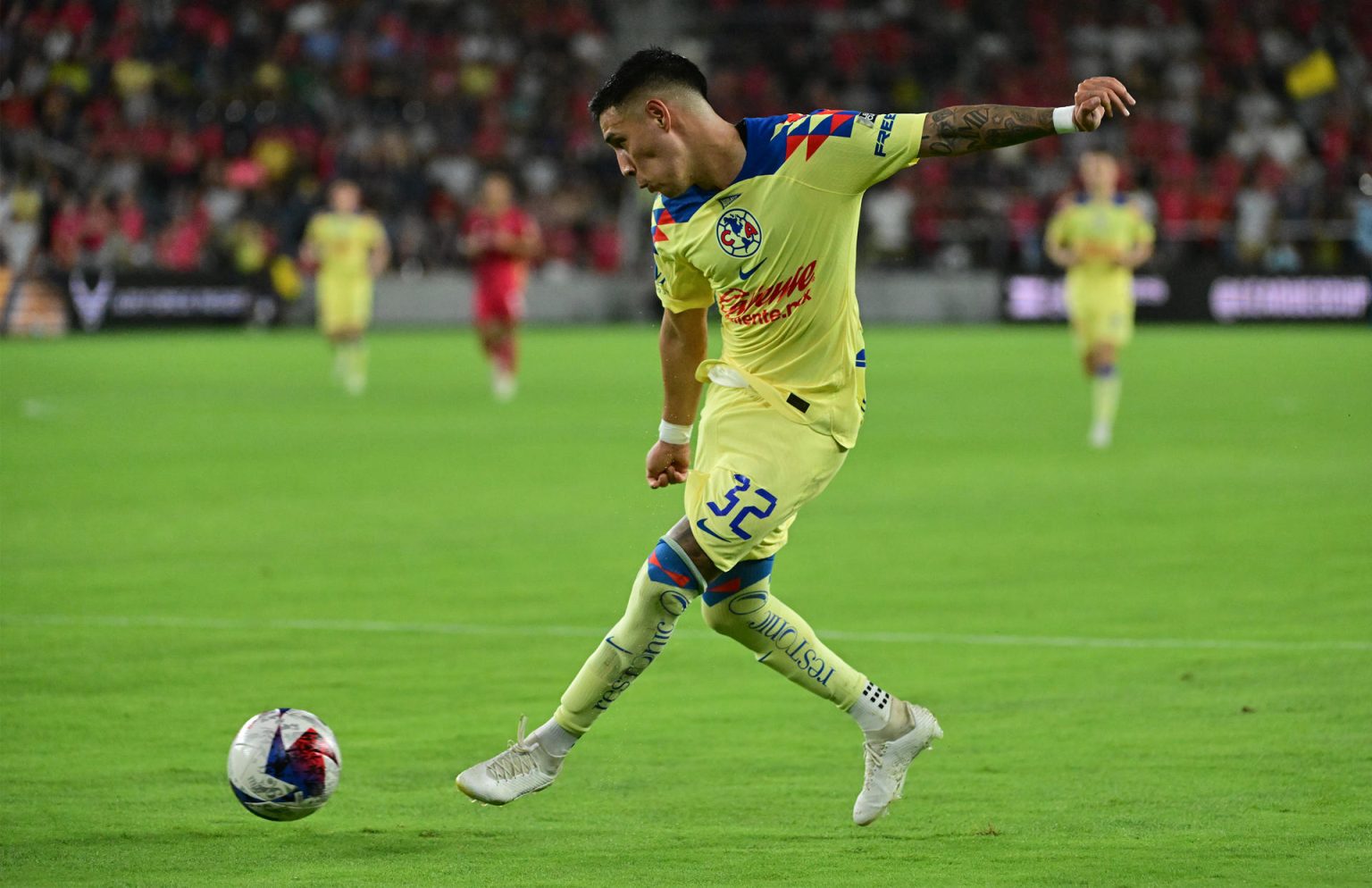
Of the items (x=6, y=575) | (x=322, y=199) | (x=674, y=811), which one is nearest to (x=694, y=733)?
(x=674, y=811)

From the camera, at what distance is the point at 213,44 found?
39031 mm

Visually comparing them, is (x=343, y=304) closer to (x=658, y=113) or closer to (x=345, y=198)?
(x=345, y=198)

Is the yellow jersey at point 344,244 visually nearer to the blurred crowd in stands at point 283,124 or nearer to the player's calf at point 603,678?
the blurred crowd in stands at point 283,124

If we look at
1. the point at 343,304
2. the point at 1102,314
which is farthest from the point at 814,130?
the point at 343,304

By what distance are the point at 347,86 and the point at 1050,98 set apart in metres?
14.4

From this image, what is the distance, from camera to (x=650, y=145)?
5.75 m

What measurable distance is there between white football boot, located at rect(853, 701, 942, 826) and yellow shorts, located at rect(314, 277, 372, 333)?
20.1 m

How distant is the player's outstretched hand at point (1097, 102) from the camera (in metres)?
5.36

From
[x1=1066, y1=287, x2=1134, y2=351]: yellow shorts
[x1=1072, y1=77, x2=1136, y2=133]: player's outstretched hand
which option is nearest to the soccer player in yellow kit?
[x1=1072, y1=77, x2=1136, y2=133]: player's outstretched hand

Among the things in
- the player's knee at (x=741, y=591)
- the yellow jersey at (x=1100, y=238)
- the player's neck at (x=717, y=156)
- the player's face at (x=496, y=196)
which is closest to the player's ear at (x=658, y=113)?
the player's neck at (x=717, y=156)

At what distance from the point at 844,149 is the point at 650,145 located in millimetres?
573

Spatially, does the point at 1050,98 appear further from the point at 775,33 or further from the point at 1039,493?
the point at 1039,493

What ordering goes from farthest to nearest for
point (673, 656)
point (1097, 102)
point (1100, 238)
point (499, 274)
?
point (499, 274), point (1100, 238), point (673, 656), point (1097, 102)

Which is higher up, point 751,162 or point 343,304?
point 751,162
